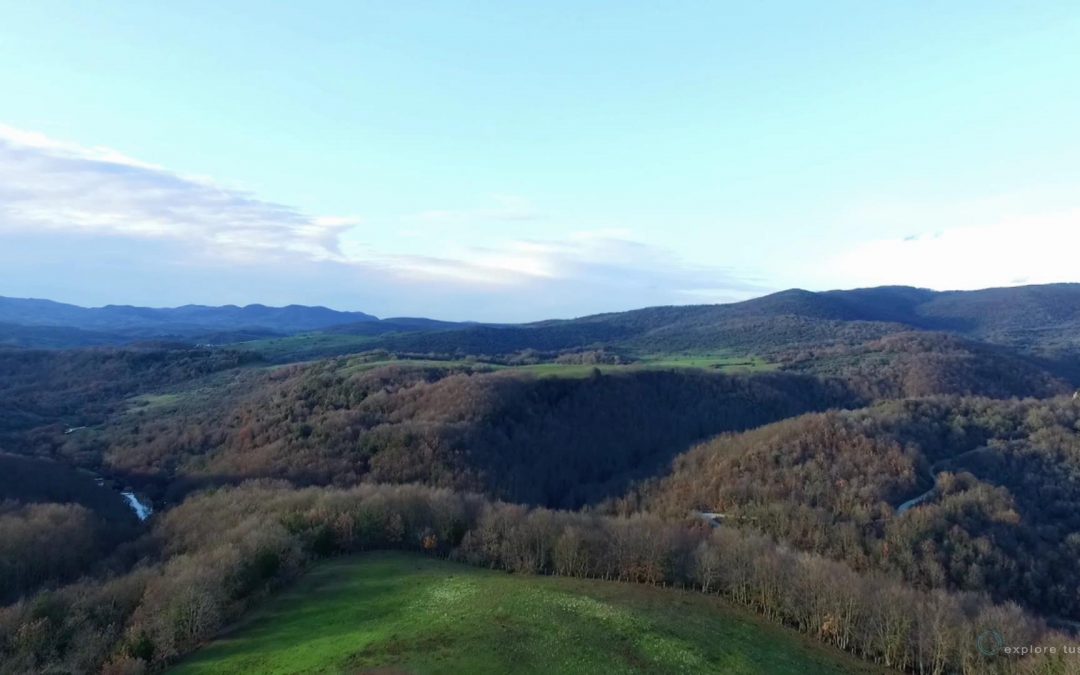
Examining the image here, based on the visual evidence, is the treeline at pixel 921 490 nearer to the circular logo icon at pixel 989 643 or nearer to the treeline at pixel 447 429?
the treeline at pixel 447 429

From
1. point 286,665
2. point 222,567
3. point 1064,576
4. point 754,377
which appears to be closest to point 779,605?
point 286,665

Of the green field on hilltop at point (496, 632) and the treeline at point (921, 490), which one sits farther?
the treeline at point (921, 490)

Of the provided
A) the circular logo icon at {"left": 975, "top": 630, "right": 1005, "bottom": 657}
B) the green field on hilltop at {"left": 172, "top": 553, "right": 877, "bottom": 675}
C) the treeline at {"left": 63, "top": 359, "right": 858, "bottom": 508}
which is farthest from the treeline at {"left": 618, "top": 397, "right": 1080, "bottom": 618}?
the green field on hilltop at {"left": 172, "top": 553, "right": 877, "bottom": 675}

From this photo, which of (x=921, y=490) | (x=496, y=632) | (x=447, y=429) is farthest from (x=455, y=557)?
(x=921, y=490)

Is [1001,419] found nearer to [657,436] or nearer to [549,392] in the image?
[657,436]

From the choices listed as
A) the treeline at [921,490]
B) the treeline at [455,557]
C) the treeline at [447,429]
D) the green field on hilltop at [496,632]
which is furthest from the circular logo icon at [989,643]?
the treeline at [447,429]
